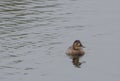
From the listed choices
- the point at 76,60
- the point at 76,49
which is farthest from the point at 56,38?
the point at 76,60

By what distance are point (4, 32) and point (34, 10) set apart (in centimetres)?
383

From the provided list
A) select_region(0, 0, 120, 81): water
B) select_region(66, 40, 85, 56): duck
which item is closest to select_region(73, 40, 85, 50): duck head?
select_region(66, 40, 85, 56): duck

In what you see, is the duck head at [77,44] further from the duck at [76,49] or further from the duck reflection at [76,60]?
the duck reflection at [76,60]

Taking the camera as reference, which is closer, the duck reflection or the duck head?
the duck reflection

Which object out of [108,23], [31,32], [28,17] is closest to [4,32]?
[31,32]

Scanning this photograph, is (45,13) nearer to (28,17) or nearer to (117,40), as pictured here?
(28,17)

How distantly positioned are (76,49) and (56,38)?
3.06 ft

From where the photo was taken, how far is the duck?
21.7 m

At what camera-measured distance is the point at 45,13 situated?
26.3 metres

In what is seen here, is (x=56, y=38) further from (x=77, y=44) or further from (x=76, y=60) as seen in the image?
(x=76, y=60)

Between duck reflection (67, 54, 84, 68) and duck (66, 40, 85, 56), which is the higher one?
duck (66, 40, 85, 56)

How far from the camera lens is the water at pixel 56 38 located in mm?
19297

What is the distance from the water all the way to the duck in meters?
0.21

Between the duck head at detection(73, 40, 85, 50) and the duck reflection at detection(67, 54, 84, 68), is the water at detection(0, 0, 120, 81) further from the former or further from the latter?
the duck head at detection(73, 40, 85, 50)
